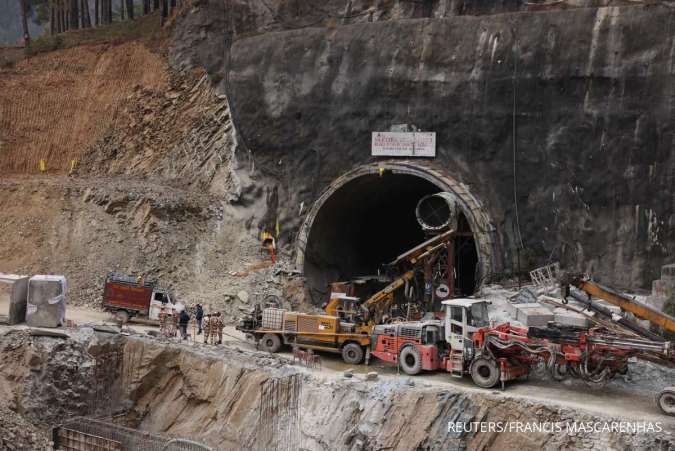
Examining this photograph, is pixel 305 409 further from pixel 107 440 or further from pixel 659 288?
pixel 659 288

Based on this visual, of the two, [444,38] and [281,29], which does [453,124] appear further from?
[281,29]

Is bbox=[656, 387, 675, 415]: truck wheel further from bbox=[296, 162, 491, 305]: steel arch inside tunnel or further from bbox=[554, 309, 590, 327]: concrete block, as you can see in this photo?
bbox=[296, 162, 491, 305]: steel arch inside tunnel

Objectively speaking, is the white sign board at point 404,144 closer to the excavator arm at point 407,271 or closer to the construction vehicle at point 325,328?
the excavator arm at point 407,271

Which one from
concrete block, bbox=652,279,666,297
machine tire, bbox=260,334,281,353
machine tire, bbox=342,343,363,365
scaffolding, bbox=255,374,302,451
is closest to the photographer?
scaffolding, bbox=255,374,302,451

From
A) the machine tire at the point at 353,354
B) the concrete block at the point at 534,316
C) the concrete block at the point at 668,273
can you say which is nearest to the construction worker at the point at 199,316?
the machine tire at the point at 353,354

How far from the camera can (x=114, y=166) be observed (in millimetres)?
32375

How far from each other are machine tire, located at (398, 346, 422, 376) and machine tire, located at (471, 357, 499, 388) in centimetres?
169

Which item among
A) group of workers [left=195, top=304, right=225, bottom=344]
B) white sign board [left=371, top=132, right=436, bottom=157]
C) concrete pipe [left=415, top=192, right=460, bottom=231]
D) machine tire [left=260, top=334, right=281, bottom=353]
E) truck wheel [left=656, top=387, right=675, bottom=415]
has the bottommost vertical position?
truck wheel [left=656, top=387, right=675, bottom=415]

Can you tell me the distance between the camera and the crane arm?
54.1 ft

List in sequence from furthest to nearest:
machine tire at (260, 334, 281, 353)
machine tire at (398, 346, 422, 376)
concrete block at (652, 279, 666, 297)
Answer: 1. machine tire at (260, 334, 281, 353)
2. concrete block at (652, 279, 666, 297)
3. machine tire at (398, 346, 422, 376)

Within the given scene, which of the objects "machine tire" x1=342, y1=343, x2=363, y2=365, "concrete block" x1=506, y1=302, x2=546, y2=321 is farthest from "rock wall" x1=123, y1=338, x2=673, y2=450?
"concrete block" x1=506, y1=302, x2=546, y2=321

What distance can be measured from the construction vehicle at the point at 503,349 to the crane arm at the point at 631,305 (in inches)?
19.8

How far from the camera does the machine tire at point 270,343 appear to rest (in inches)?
862

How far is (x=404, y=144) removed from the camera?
26453 millimetres
